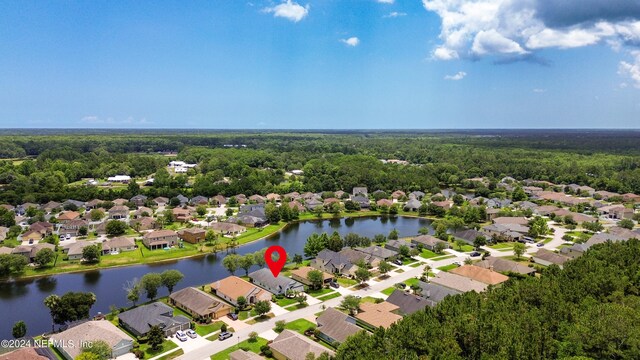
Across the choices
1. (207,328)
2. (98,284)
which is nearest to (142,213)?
(98,284)

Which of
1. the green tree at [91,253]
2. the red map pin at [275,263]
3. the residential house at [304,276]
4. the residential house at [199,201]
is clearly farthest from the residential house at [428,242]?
the residential house at [199,201]

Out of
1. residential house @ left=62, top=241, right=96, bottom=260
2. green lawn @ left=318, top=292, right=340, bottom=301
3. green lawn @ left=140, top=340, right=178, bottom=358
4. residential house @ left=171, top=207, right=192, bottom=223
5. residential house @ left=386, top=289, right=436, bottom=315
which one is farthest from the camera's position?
residential house @ left=171, top=207, right=192, bottom=223

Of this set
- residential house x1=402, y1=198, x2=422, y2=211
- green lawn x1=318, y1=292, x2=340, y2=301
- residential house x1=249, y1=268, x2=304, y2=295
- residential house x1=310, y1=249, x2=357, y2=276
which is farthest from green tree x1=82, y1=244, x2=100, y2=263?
residential house x1=402, y1=198, x2=422, y2=211

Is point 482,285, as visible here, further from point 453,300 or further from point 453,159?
point 453,159

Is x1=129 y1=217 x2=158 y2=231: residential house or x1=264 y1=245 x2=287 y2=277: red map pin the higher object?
x1=264 y1=245 x2=287 y2=277: red map pin

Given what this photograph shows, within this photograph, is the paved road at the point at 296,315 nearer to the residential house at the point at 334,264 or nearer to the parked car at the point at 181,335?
the parked car at the point at 181,335

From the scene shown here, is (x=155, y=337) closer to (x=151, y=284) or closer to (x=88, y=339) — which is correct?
(x=88, y=339)

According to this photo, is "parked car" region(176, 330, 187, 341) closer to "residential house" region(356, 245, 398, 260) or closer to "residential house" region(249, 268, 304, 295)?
"residential house" region(249, 268, 304, 295)
